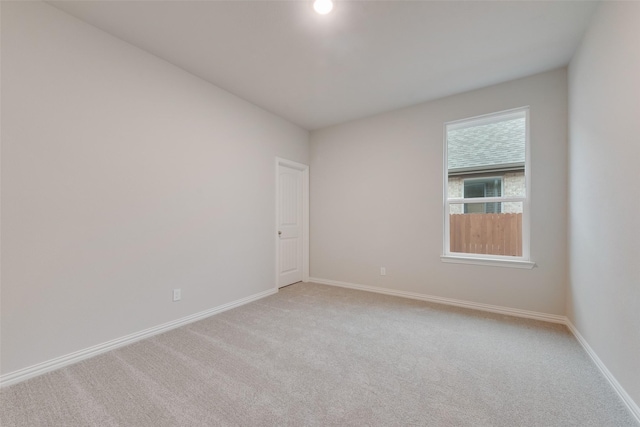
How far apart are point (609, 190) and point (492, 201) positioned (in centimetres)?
135

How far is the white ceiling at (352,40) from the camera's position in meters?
1.93

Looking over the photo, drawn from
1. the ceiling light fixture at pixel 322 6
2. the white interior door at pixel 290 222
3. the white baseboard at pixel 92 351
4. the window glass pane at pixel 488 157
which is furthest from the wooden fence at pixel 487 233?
the white baseboard at pixel 92 351

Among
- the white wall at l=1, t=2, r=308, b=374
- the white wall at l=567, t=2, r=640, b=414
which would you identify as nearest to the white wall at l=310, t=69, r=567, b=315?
the white wall at l=567, t=2, r=640, b=414

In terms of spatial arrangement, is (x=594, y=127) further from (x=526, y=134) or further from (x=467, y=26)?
(x=467, y=26)

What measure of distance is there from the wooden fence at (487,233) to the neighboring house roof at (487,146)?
64 cm

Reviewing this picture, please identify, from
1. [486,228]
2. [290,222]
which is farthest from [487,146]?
[290,222]

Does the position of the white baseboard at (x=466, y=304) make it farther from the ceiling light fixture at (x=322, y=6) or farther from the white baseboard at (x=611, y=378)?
the ceiling light fixture at (x=322, y=6)

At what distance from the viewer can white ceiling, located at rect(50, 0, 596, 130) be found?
1.93 m

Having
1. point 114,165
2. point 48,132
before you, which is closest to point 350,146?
point 114,165

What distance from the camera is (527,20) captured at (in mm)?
2051

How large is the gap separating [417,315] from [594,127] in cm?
239

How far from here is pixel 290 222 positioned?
14.1 feet

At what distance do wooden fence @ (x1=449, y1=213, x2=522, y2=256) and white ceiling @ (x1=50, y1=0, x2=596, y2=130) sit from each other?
1.66m

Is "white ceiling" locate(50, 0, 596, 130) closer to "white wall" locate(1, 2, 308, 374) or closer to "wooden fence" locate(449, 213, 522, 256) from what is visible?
"white wall" locate(1, 2, 308, 374)
